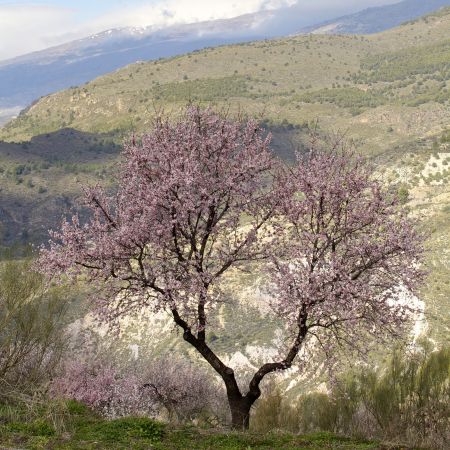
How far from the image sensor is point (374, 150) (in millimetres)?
147375

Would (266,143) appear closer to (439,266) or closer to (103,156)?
(439,266)

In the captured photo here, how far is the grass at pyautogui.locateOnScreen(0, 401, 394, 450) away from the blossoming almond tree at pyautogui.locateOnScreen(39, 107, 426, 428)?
9.81ft

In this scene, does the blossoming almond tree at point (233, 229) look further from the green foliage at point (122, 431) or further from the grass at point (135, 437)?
the green foliage at point (122, 431)

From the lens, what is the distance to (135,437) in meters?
14.3

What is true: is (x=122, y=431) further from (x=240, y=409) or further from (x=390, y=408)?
(x=390, y=408)

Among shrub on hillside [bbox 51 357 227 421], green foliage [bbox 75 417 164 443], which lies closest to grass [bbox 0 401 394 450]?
green foliage [bbox 75 417 164 443]

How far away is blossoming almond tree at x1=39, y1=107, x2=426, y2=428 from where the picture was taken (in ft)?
50.0

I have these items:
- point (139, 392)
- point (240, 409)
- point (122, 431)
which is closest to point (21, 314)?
point (122, 431)

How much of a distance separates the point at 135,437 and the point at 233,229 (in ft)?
21.9

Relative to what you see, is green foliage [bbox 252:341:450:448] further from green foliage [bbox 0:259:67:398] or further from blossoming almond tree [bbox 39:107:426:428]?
green foliage [bbox 0:259:67:398]

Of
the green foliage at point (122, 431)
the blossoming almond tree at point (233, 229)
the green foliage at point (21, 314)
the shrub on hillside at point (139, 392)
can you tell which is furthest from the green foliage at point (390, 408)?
the green foliage at point (21, 314)

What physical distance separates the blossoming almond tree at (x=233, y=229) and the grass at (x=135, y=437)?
9.81 feet

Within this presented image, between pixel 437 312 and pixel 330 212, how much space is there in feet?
88.6

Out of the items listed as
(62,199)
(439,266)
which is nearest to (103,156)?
(62,199)
